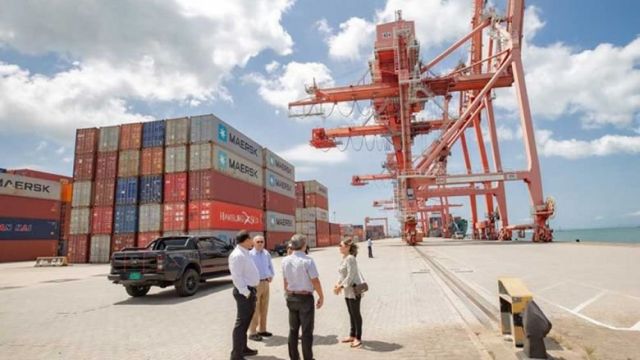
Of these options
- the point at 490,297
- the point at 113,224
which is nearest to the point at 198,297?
the point at 490,297

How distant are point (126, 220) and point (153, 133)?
7118 millimetres

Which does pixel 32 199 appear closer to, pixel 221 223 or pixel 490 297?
pixel 221 223

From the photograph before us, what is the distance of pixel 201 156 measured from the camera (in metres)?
27.2

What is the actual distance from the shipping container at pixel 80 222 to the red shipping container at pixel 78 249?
408 mm

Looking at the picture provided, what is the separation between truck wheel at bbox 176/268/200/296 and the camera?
1025 centimetres

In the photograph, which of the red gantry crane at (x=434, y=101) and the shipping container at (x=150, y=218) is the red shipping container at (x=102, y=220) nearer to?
the shipping container at (x=150, y=218)

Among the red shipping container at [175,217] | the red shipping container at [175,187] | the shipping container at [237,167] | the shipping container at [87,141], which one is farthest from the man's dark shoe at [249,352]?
the shipping container at [87,141]

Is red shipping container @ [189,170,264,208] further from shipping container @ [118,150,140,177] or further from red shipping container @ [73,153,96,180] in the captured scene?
red shipping container @ [73,153,96,180]

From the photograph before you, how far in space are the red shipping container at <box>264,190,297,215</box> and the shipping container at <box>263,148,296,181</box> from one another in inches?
109

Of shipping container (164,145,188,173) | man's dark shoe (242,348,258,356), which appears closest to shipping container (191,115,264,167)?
shipping container (164,145,188,173)

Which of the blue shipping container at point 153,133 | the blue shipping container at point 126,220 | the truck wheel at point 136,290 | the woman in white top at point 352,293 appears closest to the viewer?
the woman in white top at point 352,293

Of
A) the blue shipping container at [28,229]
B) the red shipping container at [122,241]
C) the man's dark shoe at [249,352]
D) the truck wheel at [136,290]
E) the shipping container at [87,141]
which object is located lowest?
the man's dark shoe at [249,352]

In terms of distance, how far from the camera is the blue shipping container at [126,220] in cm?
2730

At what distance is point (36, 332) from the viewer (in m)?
6.87
